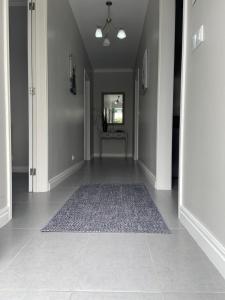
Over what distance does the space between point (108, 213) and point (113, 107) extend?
616 cm

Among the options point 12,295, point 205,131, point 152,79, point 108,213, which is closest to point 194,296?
point 12,295

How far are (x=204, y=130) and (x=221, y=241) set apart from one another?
0.58 metres

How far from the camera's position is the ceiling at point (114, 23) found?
13.1ft

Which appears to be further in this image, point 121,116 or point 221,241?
point 121,116

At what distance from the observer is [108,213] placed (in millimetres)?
2064

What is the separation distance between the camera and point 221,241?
1.18 m

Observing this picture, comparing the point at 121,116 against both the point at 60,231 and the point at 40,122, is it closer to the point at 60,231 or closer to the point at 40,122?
the point at 40,122

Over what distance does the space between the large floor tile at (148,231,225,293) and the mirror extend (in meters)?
6.50

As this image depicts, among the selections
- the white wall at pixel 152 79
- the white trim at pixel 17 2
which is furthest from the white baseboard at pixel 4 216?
the white trim at pixel 17 2

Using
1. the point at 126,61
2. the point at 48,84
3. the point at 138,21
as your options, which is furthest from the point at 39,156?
the point at 126,61

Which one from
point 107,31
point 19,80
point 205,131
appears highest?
point 107,31

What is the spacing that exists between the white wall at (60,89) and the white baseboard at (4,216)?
1.12 metres

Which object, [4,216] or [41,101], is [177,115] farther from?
[4,216]

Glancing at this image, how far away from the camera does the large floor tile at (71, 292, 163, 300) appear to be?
3.23 feet
